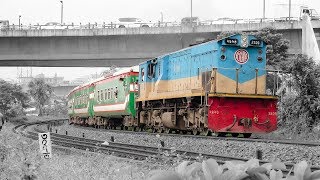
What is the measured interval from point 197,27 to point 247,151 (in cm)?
2892

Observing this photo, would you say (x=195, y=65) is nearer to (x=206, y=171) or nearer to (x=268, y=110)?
(x=268, y=110)

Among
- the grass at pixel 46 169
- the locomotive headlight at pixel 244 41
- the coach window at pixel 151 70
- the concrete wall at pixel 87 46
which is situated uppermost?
the concrete wall at pixel 87 46

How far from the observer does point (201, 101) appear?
17.4 m

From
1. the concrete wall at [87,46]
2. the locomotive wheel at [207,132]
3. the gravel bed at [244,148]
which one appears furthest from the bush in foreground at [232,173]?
the concrete wall at [87,46]

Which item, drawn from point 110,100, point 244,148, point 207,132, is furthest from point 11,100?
point 244,148

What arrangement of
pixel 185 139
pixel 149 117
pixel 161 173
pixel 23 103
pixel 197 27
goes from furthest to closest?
pixel 23 103, pixel 197 27, pixel 149 117, pixel 185 139, pixel 161 173

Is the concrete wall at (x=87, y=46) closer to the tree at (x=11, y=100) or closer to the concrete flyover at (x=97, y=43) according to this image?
the concrete flyover at (x=97, y=43)

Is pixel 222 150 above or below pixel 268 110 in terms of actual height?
below

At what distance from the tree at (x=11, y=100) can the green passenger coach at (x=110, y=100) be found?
19368 mm

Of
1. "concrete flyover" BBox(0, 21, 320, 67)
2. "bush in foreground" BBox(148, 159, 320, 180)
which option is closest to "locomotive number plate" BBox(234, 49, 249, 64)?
"bush in foreground" BBox(148, 159, 320, 180)

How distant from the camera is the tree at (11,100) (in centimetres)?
5791

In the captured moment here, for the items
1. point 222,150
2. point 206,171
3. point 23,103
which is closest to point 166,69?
point 222,150

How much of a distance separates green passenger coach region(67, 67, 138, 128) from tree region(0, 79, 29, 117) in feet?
63.5

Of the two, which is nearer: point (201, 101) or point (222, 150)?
point (222, 150)
